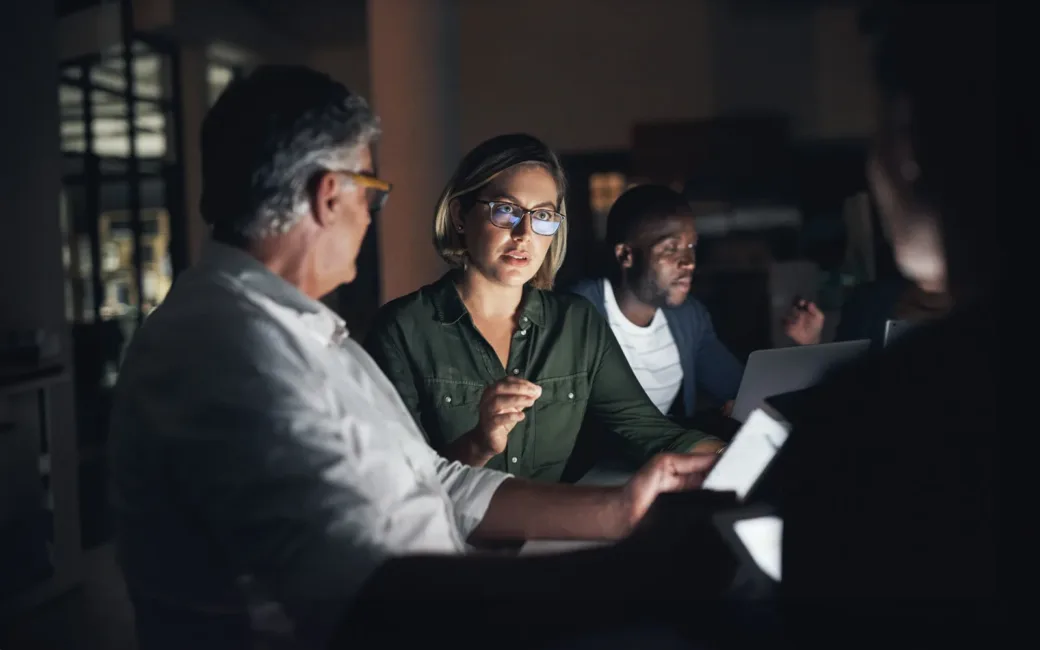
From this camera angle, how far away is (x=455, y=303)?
4.89 ft

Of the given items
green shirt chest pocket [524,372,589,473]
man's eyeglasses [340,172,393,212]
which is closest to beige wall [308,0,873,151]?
green shirt chest pocket [524,372,589,473]

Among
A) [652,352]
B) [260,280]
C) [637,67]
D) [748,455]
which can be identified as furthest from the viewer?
[637,67]

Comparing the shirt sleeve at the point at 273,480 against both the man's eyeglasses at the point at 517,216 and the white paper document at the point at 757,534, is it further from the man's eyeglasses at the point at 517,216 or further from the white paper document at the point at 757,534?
the man's eyeglasses at the point at 517,216

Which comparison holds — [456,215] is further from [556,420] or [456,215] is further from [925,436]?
[925,436]

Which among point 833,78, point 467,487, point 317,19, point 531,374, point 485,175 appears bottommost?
point 467,487

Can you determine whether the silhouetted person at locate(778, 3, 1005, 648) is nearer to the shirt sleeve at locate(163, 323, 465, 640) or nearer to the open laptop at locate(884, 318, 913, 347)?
the shirt sleeve at locate(163, 323, 465, 640)

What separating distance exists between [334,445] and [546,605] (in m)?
0.25

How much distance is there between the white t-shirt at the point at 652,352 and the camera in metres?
1.70

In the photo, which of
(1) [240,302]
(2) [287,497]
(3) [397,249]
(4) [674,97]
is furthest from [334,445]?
(4) [674,97]

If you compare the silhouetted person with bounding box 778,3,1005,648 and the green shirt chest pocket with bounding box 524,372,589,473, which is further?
the green shirt chest pocket with bounding box 524,372,589,473

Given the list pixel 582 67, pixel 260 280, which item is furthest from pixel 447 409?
pixel 582 67

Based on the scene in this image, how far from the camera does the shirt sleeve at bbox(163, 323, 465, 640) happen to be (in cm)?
71

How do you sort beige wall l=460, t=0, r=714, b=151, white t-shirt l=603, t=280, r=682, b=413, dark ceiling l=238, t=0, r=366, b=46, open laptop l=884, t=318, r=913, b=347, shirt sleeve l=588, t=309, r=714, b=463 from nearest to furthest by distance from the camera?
1. open laptop l=884, t=318, r=913, b=347
2. shirt sleeve l=588, t=309, r=714, b=463
3. white t-shirt l=603, t=280, r=682, b=413
4. dark ceiling l=238, t=0, r=366, b=46
5. beige wall l=460, t=0, r=714, b=151

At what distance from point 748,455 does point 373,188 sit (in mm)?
552
